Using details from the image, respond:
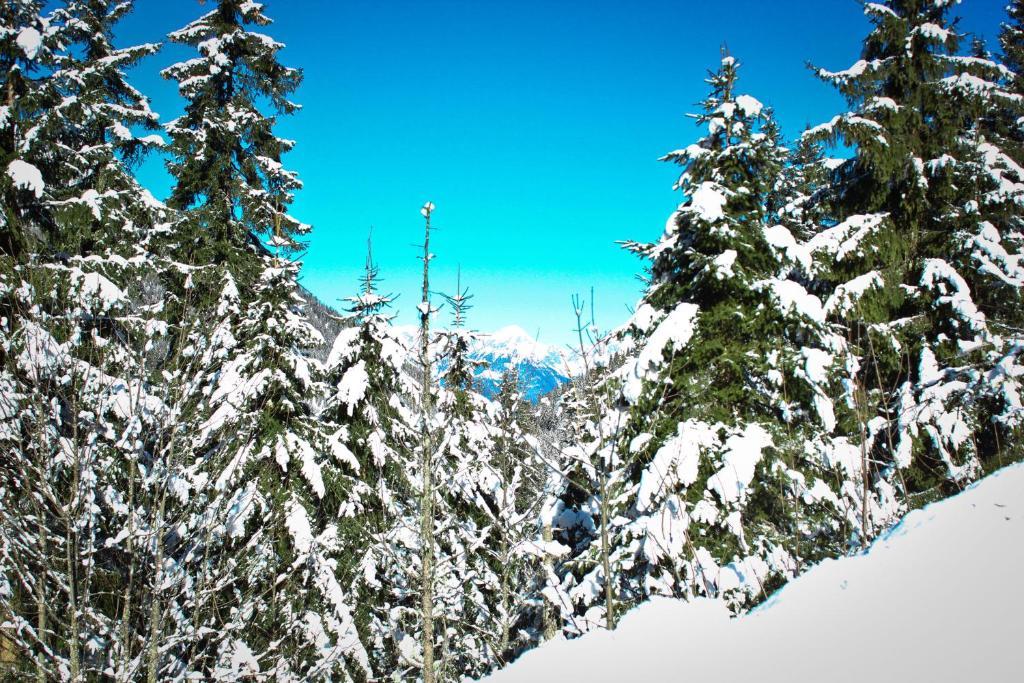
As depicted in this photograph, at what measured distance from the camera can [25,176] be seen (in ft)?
30.3

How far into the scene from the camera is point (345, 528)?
972 cm

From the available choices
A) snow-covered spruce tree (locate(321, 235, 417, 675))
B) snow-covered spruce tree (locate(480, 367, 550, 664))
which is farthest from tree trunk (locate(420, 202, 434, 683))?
snow-covered spruce tree (locate(480, 367, 550, 664))

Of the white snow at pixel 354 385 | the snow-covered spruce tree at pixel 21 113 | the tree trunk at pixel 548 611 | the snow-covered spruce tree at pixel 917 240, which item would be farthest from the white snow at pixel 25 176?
the snow-covered spruce tree at pixel 917 240

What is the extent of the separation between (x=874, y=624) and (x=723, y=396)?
508cm

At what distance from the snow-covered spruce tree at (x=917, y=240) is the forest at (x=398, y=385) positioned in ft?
0.20

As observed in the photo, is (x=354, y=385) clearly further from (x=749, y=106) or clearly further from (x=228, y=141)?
(x=749, y=106)

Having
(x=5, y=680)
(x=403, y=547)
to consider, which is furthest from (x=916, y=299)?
(x=5, y=680)

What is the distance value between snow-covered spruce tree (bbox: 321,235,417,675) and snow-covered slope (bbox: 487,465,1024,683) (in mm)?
7149

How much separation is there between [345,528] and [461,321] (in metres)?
6.72

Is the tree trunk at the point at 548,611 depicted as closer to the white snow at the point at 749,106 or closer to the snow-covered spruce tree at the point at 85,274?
the snow-covered spruce tree at the point at 85,274

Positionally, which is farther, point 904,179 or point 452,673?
point 452,673

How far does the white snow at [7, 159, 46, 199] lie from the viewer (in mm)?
9188

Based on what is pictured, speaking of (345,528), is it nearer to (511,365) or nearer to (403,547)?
(403,547)

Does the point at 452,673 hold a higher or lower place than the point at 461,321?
lower
